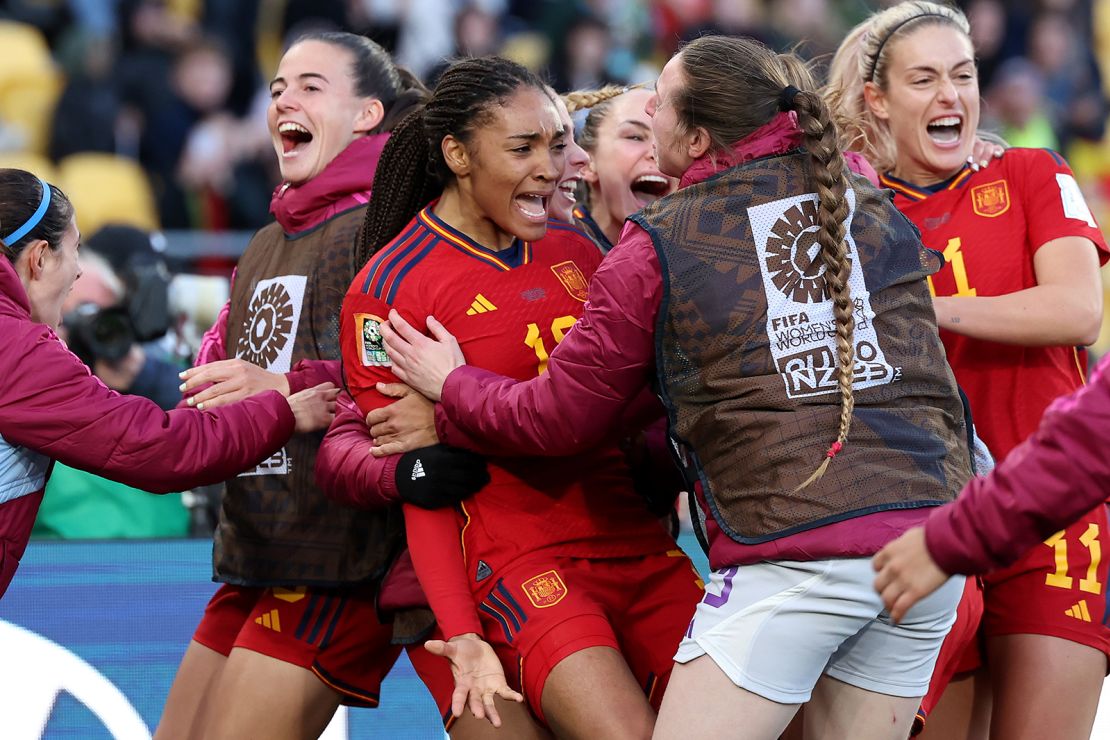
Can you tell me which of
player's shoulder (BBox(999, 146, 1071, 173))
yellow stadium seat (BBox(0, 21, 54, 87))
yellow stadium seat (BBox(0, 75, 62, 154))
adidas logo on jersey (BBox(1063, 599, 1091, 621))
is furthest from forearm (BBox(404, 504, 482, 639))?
yellow stadium seat (BBox(0, 21, 54, 87))

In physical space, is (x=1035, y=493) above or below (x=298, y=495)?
above

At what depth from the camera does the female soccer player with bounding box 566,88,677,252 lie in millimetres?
→ 3863

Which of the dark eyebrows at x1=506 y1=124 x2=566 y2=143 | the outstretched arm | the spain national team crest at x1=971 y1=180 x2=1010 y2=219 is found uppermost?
the dark eyebrows at x1=506 y1=124 x2=566 y2=143

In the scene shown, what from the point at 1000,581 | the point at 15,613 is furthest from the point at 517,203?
the point at 15,613

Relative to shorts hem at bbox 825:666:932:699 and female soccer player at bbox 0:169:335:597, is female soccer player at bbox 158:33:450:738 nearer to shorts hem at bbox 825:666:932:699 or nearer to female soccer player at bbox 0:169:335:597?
female soccer player at bbox 0:169:335:597

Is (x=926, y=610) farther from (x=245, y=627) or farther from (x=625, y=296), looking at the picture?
Answer: (x=245, y=627)

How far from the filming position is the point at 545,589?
2908 mm

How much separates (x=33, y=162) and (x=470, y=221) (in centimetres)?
614

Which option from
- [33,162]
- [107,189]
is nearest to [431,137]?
[107,189]

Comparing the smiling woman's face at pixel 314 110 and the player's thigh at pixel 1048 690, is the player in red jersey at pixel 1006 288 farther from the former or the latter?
the smiling woman's face at pixel 314 110

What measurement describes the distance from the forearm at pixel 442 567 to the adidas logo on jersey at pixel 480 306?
42 centimetres

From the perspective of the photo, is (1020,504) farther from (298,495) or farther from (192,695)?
(192,695)

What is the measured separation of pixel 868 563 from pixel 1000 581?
1.00 metres

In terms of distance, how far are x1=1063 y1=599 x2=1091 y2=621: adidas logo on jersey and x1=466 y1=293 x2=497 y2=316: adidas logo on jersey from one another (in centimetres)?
149
